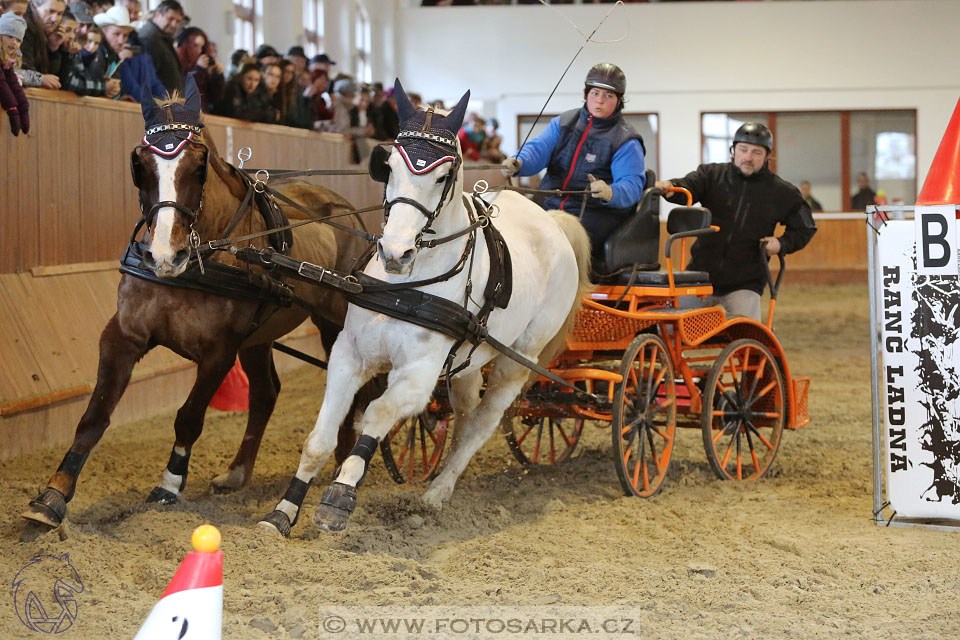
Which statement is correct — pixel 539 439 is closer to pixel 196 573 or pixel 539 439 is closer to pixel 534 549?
pixel 534 549

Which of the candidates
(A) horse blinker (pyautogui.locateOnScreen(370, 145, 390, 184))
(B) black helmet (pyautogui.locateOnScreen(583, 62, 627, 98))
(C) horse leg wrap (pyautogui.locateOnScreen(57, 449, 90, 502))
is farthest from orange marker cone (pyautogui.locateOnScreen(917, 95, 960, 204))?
(C) horse leg wrap (pyautogui.locateOnScreen(57, 449, 90, 502))

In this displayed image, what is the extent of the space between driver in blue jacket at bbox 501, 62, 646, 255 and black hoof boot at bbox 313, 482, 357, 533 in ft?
7.18

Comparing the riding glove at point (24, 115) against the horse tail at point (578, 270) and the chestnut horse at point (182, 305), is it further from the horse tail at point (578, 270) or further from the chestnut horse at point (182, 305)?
the horse tail at point (578, 270)

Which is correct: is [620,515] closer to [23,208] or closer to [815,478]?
[815,478]

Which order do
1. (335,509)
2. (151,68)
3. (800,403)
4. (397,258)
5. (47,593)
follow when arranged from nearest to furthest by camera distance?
1. (47,593)
2. (397,258)
3. (335,509)
4. (800,403)
5. (151,68)

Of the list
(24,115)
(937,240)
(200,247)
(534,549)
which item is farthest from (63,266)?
(937,240)

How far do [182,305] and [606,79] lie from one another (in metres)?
2.42

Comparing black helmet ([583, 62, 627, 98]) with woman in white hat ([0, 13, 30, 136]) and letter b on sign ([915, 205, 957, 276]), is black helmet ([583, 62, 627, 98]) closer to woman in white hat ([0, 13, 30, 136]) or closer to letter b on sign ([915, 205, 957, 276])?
letter b on sign ([915, 205, 957, 276])

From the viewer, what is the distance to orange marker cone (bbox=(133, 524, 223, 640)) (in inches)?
89.1

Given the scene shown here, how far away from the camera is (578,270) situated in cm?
517

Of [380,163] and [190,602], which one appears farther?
[380,163]

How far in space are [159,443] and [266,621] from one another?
132 inches

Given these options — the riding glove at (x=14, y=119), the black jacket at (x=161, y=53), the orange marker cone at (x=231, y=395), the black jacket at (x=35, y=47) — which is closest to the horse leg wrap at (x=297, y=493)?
the orange marker cone at (x=231, y=395)

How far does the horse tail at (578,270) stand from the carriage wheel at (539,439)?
0.41m
